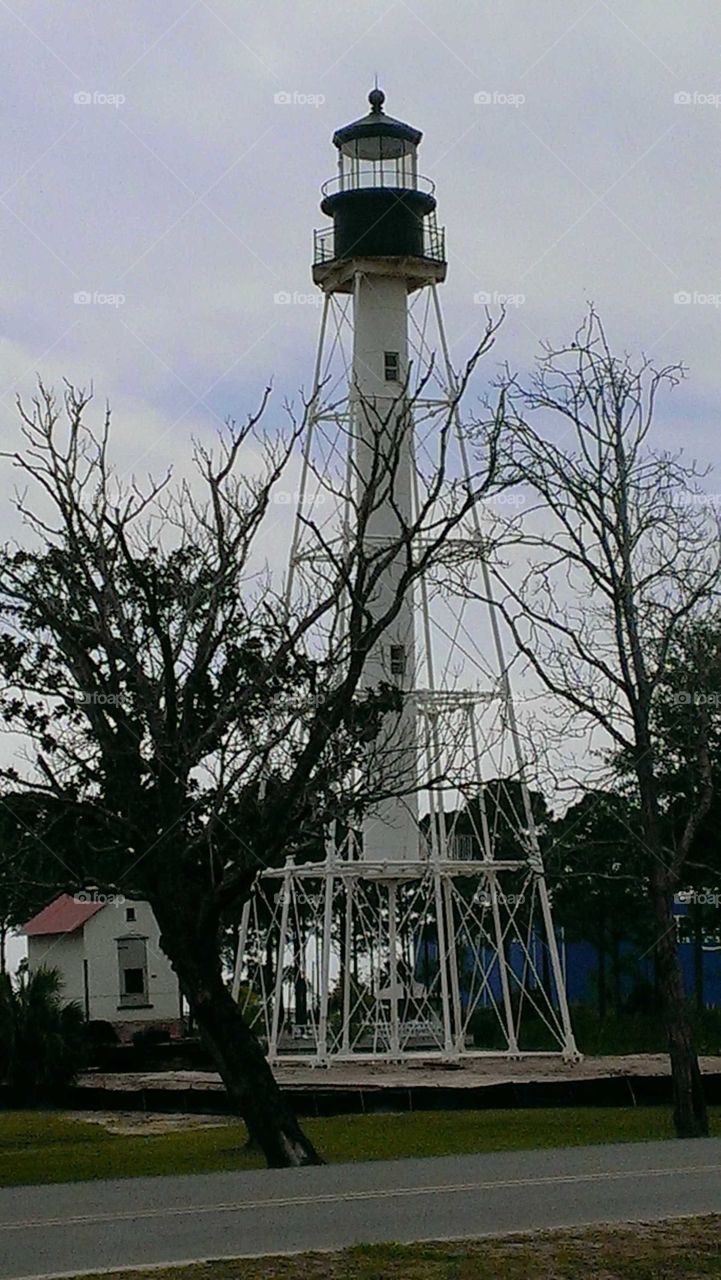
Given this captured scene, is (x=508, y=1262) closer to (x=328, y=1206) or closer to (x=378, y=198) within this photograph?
(x=328, y=1206)

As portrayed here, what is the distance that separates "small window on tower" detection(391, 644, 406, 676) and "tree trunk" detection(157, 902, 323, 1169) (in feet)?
50.8

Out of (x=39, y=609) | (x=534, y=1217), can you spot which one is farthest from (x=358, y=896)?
(x=534, y=1217)

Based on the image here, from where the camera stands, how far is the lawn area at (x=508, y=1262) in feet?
34.2

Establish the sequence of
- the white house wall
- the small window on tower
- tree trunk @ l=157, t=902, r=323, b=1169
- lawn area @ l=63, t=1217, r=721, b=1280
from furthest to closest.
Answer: the white house wall < the small window on tower < tree trunk @ l=157, t=902, r=323, b=1169 < lawn area @ l=63, t=1217, r=721, b=1280

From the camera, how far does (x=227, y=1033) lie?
1986cm

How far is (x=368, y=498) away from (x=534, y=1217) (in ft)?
29.4

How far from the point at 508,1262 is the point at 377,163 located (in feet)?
109

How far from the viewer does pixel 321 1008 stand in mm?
40875

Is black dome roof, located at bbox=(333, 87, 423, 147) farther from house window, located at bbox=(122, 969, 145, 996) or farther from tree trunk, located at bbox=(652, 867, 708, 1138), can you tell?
house window, located at bbox=(122, 969, 145, 996)

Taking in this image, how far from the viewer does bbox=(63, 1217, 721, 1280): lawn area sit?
10.4 metres

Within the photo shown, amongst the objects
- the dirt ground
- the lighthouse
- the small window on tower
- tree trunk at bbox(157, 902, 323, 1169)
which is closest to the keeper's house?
the dirt ground

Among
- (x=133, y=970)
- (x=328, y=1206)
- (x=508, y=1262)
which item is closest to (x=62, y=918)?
(x=133, y=970)

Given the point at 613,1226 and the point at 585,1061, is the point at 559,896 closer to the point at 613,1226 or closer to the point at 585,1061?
the point at 585,1061

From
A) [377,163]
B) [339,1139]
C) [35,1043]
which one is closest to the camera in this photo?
[339,1139]
